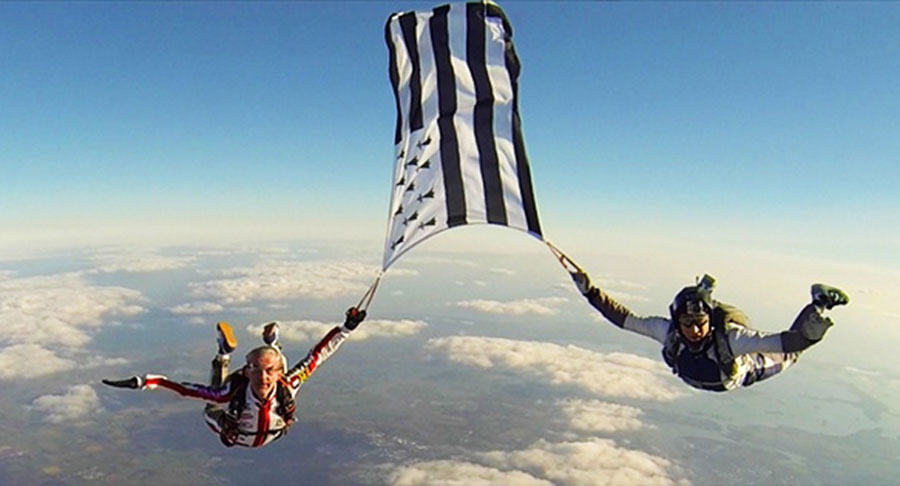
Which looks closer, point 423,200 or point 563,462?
point 423,200

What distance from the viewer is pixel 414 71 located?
6.32 meters

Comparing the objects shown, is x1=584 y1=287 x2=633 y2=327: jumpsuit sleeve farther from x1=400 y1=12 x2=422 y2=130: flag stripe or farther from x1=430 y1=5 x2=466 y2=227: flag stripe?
x1=400 y1=12 x2=422 y2=130: flag stripe

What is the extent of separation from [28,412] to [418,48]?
234 metres

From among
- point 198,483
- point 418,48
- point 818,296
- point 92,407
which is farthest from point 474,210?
point 92,407

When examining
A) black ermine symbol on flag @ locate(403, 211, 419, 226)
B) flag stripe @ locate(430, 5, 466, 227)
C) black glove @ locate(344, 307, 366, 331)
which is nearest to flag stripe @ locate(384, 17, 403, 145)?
flag stripe @ locate(430, 5, 466, 227)

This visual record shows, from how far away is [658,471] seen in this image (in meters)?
168

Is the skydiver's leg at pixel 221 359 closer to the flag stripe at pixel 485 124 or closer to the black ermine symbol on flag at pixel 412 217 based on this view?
the black ermine symbol on flag at pixel 412 217

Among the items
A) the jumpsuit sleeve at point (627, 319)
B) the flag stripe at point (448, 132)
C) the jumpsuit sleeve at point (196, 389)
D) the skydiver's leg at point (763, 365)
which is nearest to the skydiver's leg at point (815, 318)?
the skydiver's leg at point (763, 365)

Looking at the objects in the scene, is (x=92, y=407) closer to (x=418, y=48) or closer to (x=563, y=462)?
(x=563, y=462)

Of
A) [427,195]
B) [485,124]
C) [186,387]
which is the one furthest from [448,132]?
[186,387]

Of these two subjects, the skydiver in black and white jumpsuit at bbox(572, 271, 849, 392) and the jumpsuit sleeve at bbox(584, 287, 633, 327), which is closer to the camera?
the skydiver in black and white jumpsuit at bbox(572, 271, 849, 392)

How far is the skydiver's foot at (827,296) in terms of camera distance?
3.78 metres

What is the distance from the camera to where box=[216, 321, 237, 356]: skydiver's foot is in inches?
225

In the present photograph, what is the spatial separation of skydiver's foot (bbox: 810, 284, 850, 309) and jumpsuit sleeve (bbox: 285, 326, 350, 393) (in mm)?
4227
